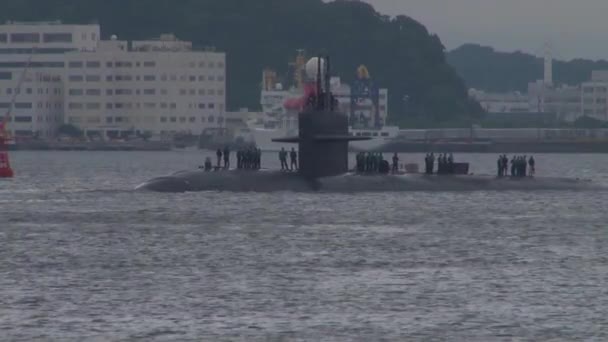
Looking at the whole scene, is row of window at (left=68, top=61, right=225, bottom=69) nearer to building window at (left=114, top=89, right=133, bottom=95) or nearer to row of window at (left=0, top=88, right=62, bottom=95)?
building window at (left=114, top=89, right=133, bottom=95)

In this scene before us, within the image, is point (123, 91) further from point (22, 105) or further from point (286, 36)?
point (286, 36)

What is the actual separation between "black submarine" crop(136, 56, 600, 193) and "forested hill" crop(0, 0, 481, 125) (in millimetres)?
115281

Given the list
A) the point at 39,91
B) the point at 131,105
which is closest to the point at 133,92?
the point at 131,105

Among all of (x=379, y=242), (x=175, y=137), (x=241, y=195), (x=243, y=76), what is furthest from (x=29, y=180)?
(x=243, y=76)

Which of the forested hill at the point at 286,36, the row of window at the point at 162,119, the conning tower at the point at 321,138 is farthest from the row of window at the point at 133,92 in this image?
the conning tower at the point at 321,138

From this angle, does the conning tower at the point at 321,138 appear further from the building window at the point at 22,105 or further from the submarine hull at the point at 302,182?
the building window at the point at 22,105

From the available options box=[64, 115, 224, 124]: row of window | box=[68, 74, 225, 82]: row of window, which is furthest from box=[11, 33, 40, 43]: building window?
box=[64, 115, 224, 124]: row of window

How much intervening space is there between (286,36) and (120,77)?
77.7 feet

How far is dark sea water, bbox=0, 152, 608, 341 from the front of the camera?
28016mm

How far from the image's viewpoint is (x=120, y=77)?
522 ft

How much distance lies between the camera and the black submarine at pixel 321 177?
53.1 meters

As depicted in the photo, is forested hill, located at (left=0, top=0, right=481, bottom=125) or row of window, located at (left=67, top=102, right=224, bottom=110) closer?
row of window, located at (left=67, top=102, right=224, bottom=110)

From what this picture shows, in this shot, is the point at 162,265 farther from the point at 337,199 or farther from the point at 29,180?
the point at 29,180

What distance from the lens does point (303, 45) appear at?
176 metres
